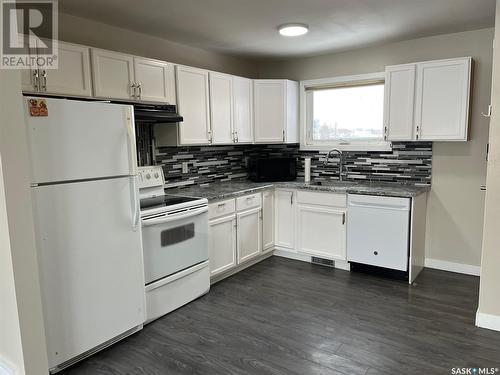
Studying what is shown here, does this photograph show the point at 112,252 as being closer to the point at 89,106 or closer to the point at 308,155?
the point at 89,106

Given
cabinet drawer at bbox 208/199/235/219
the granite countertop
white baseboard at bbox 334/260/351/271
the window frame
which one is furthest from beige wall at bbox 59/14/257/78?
white baseboard at bbox 334/260/351/271

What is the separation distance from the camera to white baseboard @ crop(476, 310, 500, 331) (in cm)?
261

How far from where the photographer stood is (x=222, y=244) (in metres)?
3.53

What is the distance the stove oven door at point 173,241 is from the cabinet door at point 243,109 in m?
1.25

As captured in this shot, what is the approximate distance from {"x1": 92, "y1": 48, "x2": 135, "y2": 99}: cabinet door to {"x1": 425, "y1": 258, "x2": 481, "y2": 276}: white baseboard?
3395 mm

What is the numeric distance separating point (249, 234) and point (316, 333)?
1437 millimetres

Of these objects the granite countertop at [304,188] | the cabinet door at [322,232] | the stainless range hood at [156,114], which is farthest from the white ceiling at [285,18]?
the cabinet door at [322,232]

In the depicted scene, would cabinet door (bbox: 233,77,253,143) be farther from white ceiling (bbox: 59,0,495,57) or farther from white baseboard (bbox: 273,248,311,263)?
white baseboard (bbox: 273,248,311,263)

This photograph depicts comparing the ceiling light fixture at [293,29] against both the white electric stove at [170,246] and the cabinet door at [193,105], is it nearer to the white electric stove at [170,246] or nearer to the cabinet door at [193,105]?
the cabinet door at [193,105]

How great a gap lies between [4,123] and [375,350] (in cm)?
257

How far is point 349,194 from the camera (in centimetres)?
370

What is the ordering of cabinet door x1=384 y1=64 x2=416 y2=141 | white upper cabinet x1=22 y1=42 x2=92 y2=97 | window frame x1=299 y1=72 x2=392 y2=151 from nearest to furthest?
white upper cabinet x1=22 y1=42 x2=92 y2=97 → cabinet door x1=384 y1=64 x2=416 y2=141 → window frame x1=299 y1=72 x2=392 y2=151

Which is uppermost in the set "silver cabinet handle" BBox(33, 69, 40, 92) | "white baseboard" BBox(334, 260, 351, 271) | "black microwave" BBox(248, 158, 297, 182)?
"silver cabinet handle" BBox(33, 69, 40, 92)

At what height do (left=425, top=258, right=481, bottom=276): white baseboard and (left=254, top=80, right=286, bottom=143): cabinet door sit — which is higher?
(left=254, top=80, right=286, bottom=143): cabinet door
